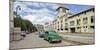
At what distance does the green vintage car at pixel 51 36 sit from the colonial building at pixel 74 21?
7 centimetres

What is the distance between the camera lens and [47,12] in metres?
2.09

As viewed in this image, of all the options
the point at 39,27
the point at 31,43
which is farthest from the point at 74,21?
the point at 31,43

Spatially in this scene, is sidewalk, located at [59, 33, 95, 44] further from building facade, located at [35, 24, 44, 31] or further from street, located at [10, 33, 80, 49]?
building facade, located at [35, 24, 44, 31]

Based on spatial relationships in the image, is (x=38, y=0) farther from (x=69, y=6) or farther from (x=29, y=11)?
(x=69, y=6)

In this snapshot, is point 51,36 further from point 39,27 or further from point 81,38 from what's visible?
point 81,38

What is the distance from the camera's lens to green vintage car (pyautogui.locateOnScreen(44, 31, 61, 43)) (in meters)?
2.10

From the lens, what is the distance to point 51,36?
214 centimetres

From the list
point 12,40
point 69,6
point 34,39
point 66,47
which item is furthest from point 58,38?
point 12,40

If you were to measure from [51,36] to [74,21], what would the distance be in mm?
414

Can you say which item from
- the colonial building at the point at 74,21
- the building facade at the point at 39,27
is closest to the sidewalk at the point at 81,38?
the colonial building at the point at 74,21

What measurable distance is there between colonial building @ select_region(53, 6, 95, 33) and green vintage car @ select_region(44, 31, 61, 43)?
72 mm

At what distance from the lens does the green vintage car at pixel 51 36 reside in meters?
2.10

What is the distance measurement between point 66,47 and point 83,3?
2.29ft

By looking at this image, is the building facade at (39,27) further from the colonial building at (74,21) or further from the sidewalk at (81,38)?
the sidewalk at (81,38)
